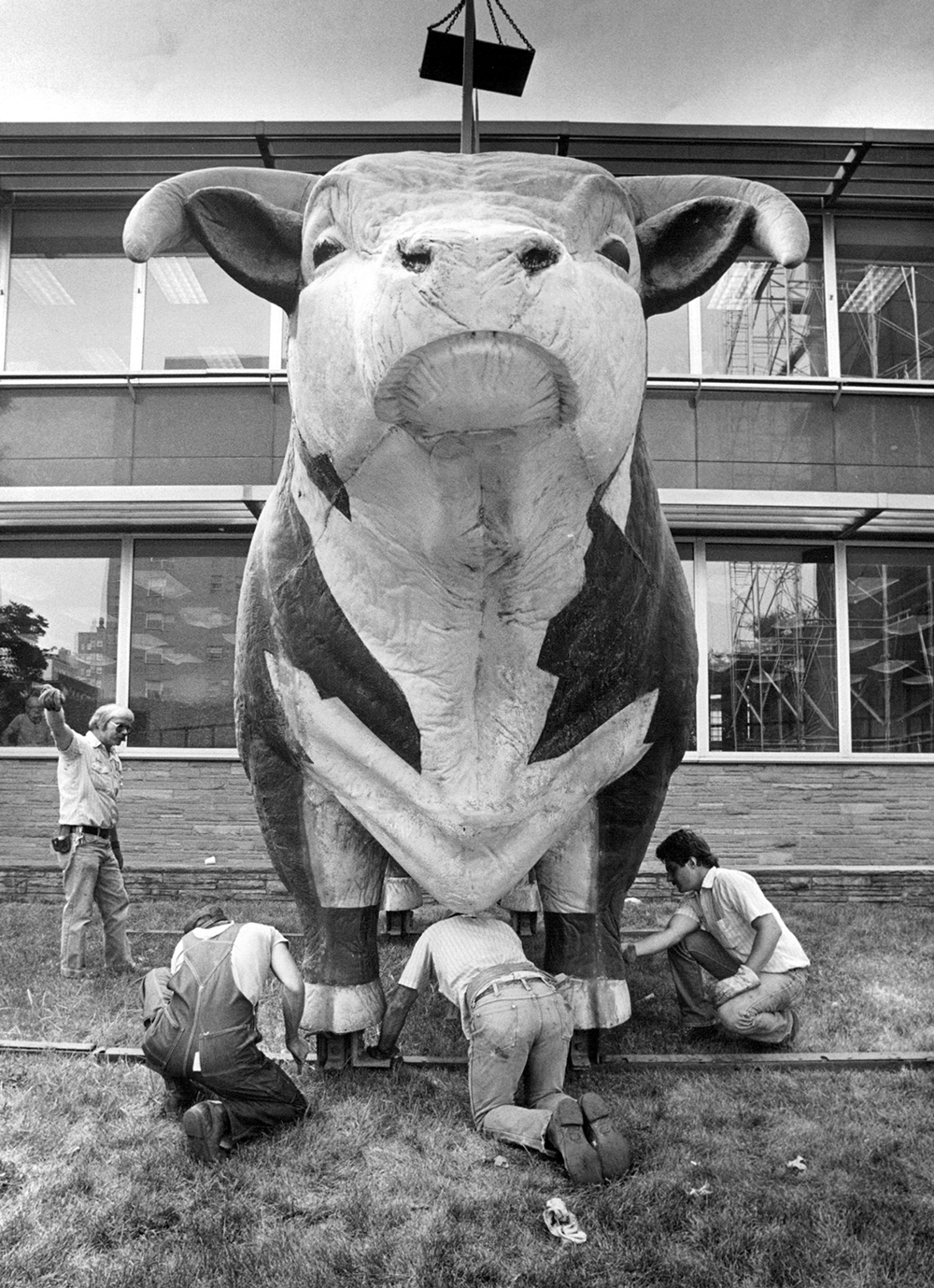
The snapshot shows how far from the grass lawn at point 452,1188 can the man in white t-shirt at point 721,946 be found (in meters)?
0.27

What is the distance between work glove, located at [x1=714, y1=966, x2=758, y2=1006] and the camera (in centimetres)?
421

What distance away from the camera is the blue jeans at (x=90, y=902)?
5449 millimetres

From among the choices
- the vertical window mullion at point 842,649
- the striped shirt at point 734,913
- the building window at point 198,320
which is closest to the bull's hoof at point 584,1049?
the striped shirt at point 734,913

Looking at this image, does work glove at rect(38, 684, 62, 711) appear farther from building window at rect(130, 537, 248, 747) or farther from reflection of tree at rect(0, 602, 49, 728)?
reflection of tree at rect(0, 602, 49, 728)

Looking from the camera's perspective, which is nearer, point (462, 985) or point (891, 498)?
point (462, 985)

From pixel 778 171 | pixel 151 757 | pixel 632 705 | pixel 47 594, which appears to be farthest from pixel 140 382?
pixel 632 705

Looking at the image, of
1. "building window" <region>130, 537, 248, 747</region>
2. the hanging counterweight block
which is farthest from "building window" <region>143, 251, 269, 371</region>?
the hanging counterweight block

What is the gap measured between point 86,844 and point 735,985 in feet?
11.0

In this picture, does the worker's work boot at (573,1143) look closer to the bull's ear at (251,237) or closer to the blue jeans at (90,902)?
the bull's ear at (251,237)

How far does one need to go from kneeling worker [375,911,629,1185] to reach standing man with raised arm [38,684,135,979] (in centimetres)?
239

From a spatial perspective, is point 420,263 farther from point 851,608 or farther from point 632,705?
point 851,608

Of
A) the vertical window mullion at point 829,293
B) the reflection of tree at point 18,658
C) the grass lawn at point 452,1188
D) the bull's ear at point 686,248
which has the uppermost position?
the vertical window mullion at point 829,293

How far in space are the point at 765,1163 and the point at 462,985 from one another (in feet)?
3.32

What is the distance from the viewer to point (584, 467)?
252 centimetres
